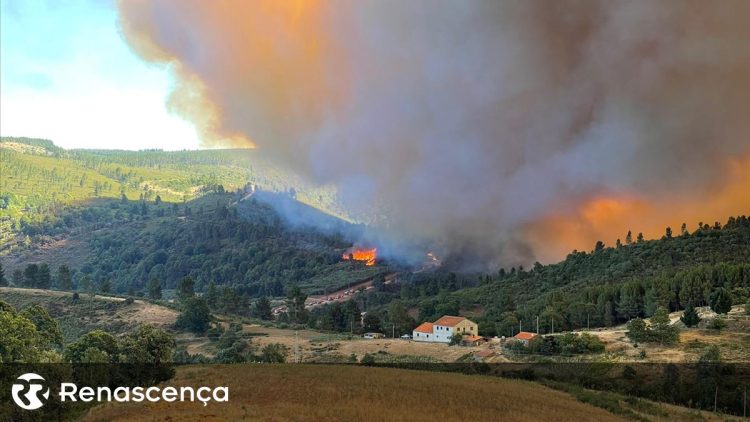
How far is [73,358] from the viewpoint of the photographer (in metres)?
65.8

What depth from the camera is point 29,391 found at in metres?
45.5

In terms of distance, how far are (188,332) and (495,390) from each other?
292ft

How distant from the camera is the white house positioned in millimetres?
122000

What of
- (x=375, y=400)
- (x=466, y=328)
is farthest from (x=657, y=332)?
(x=375, y=400)

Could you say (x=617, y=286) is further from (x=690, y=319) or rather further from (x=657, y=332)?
(x=657, y=332)

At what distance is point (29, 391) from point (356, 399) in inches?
977

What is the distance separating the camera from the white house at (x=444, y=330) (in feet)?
400

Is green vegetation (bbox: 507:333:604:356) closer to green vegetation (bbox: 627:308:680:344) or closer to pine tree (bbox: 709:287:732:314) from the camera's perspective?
green vegetation (bbox: 627:308:680:344)

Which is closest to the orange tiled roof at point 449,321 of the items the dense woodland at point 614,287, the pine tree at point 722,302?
the dense woodland at point 614,287

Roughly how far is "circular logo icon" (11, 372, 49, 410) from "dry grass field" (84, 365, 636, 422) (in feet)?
14.7

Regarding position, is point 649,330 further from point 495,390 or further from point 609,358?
point 495,390

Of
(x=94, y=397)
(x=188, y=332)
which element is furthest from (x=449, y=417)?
(x=188, y=332)

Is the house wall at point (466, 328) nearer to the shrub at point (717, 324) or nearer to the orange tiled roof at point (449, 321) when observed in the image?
the orange tiled roof at point (449, 321)

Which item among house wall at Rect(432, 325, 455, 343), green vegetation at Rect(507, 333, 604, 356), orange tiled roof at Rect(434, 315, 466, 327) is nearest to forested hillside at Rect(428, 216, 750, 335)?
orange tiled roof at Rect(434, 315, 466, 327)
